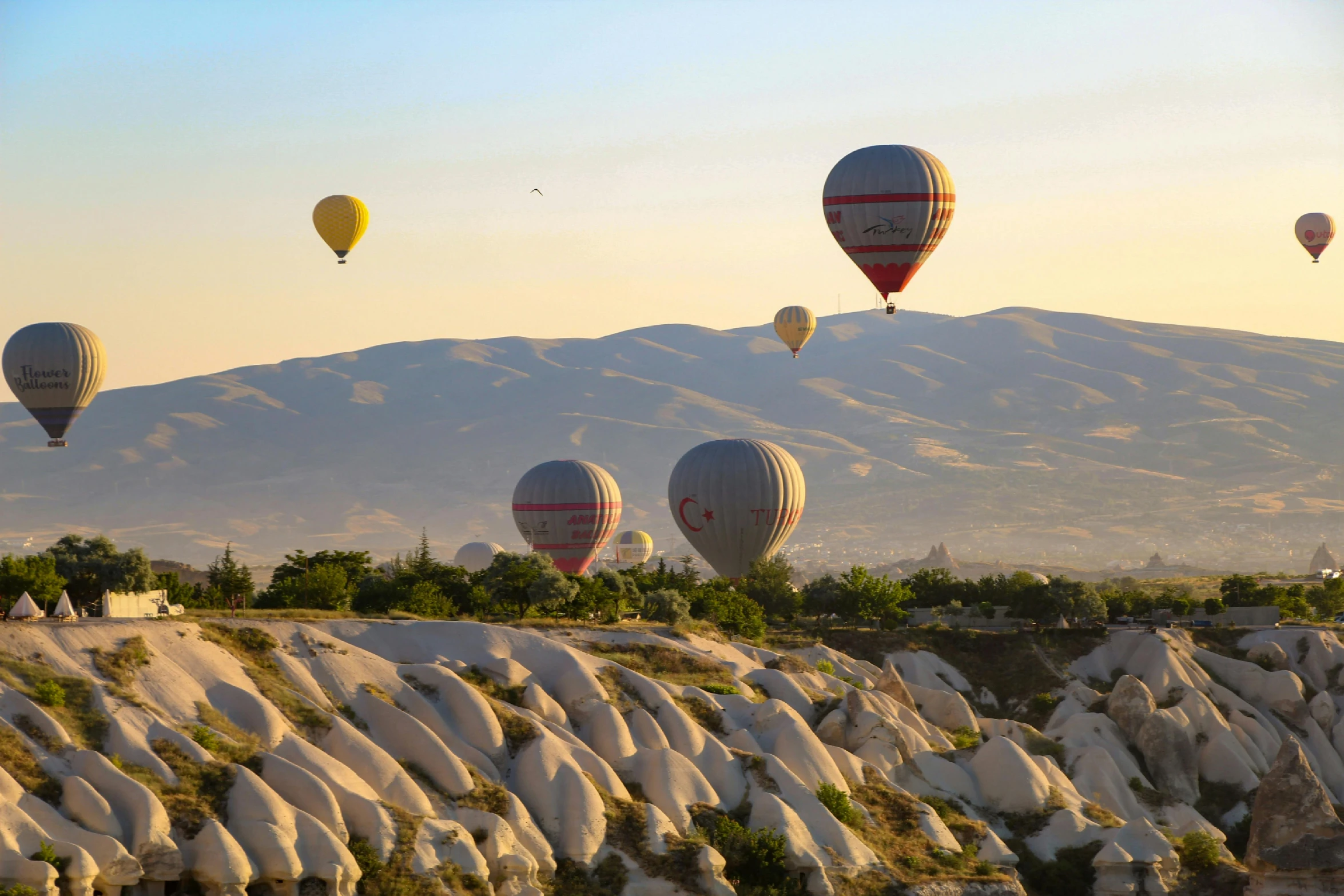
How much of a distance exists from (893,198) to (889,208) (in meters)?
0.60

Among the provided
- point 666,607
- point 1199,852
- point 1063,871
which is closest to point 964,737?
point 1199,852

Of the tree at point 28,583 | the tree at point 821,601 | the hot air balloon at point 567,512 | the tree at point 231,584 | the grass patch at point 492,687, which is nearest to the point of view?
the grass patch at point 492,687

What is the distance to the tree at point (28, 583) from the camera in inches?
2830

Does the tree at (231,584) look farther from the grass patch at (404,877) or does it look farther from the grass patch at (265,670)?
the grass patch at (404,877)

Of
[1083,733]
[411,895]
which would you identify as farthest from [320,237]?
[411,895]

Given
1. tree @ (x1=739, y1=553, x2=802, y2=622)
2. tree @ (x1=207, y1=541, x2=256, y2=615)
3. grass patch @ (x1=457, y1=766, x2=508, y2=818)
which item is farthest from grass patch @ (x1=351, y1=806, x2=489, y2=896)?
tree @ (x1=739, y1=553, x2=802, y2=622)

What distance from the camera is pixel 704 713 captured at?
73.2 meters

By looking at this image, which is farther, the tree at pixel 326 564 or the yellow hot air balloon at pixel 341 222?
the yellow hot air balloon at pixel 341 222

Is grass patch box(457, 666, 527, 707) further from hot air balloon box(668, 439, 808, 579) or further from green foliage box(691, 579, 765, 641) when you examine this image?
hot air balloon box(668, 439, 808, 579)

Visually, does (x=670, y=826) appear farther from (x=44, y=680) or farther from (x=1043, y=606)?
(x=1043, y=606)

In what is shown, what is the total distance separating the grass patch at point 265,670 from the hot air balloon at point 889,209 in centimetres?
4541

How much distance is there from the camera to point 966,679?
100 metres

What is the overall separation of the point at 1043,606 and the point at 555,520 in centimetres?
3700

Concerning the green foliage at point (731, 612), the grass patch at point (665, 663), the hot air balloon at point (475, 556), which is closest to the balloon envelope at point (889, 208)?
the green foliage at point (731, 612)
